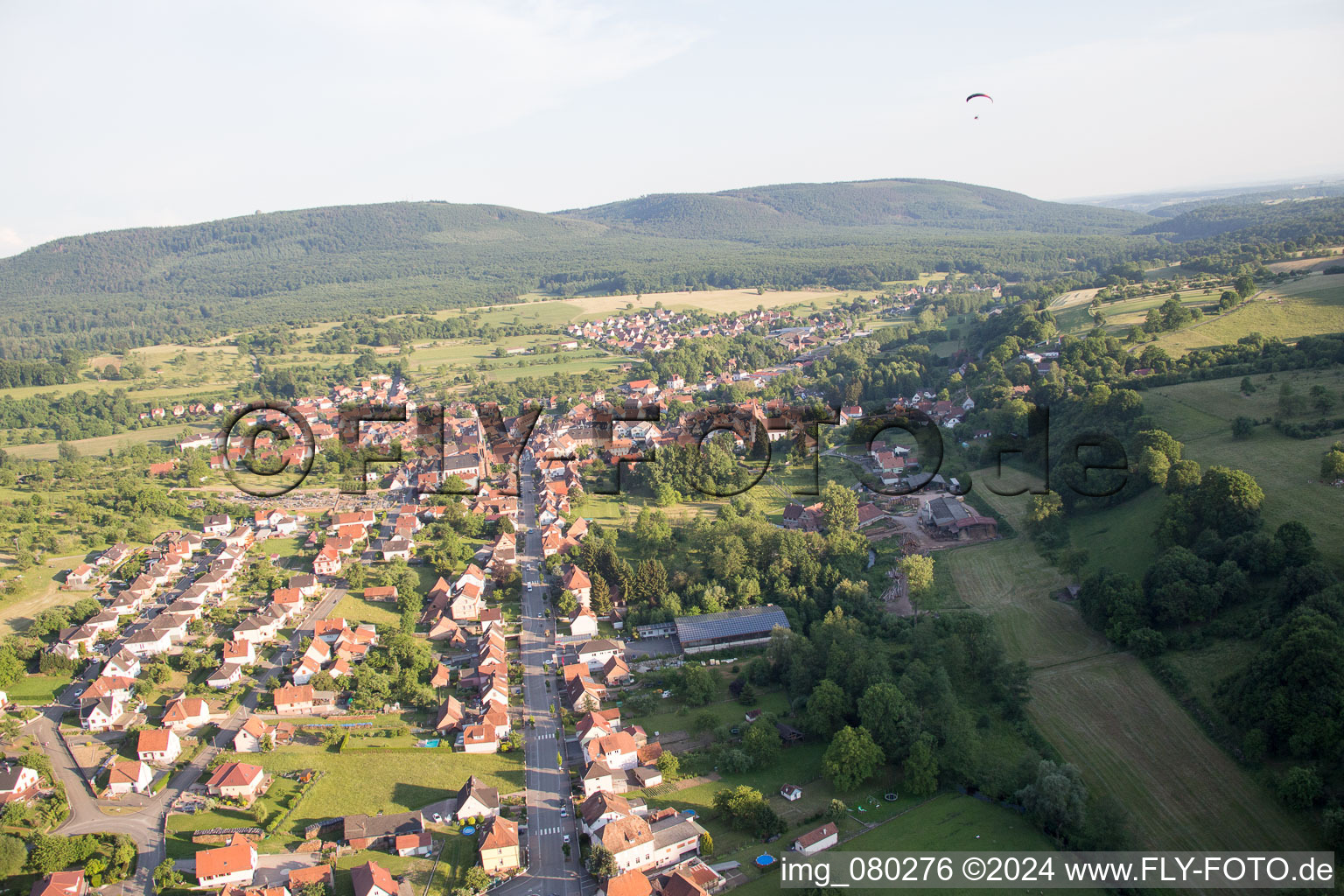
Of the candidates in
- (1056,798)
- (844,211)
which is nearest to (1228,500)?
(1056,798)

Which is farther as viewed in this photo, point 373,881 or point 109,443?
point 109,443

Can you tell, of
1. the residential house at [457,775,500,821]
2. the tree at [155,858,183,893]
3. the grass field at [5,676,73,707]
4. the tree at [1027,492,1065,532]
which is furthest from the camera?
the tree at [1027,492,1065,532]

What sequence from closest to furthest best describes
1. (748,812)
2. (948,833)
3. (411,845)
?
(948,833) → (411,845) → (748,812)

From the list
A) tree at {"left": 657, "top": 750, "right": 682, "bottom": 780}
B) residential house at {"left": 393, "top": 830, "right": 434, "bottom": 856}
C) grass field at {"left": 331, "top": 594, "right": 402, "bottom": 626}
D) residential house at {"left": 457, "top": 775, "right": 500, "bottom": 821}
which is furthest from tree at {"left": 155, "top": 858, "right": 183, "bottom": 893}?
grass field at {"left": 331, "top": 594, "right": 402, "bottom": 626}

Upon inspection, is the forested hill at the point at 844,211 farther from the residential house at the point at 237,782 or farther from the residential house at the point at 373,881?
the residential house at the point at 373,881

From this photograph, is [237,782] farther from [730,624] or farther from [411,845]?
[730,624]

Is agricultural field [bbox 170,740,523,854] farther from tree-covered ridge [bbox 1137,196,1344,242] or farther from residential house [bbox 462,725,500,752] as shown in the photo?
tree-covered ridge [bbox 1137,196,1344,242]

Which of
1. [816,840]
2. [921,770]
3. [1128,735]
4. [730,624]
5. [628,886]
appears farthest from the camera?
[730,624]
